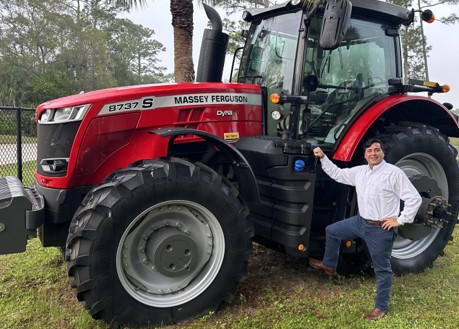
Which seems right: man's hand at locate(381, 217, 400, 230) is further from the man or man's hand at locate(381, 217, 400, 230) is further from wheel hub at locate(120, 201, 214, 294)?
wheel hub at locate(120, 201, 214, 294)

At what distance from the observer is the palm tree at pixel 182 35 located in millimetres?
8289

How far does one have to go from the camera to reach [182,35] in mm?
8414

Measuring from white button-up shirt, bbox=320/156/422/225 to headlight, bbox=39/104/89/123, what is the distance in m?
2.27

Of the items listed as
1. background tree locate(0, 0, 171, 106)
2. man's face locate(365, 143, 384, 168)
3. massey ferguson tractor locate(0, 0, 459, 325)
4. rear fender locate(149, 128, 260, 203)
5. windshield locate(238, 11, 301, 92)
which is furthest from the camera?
background tree locate(0, 0, 171, 106)

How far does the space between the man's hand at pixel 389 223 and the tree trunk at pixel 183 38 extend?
6.11 metres

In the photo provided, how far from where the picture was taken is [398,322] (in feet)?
10.2

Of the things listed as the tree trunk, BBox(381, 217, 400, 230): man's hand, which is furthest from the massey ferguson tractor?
the tree trunk

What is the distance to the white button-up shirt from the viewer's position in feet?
10.3

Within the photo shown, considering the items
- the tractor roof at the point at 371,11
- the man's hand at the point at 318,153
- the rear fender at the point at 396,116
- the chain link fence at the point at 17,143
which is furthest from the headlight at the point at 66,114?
the chain link fence at the point at 17,143

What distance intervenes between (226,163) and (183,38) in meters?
5.48

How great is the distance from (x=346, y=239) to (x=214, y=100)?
5.43ft

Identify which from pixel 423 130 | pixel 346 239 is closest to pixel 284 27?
pixel 423 130

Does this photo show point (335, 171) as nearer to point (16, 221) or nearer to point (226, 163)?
point (226, 163)

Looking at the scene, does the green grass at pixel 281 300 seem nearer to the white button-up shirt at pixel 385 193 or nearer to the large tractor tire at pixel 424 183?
the large tractor tire at pixel 424 183
